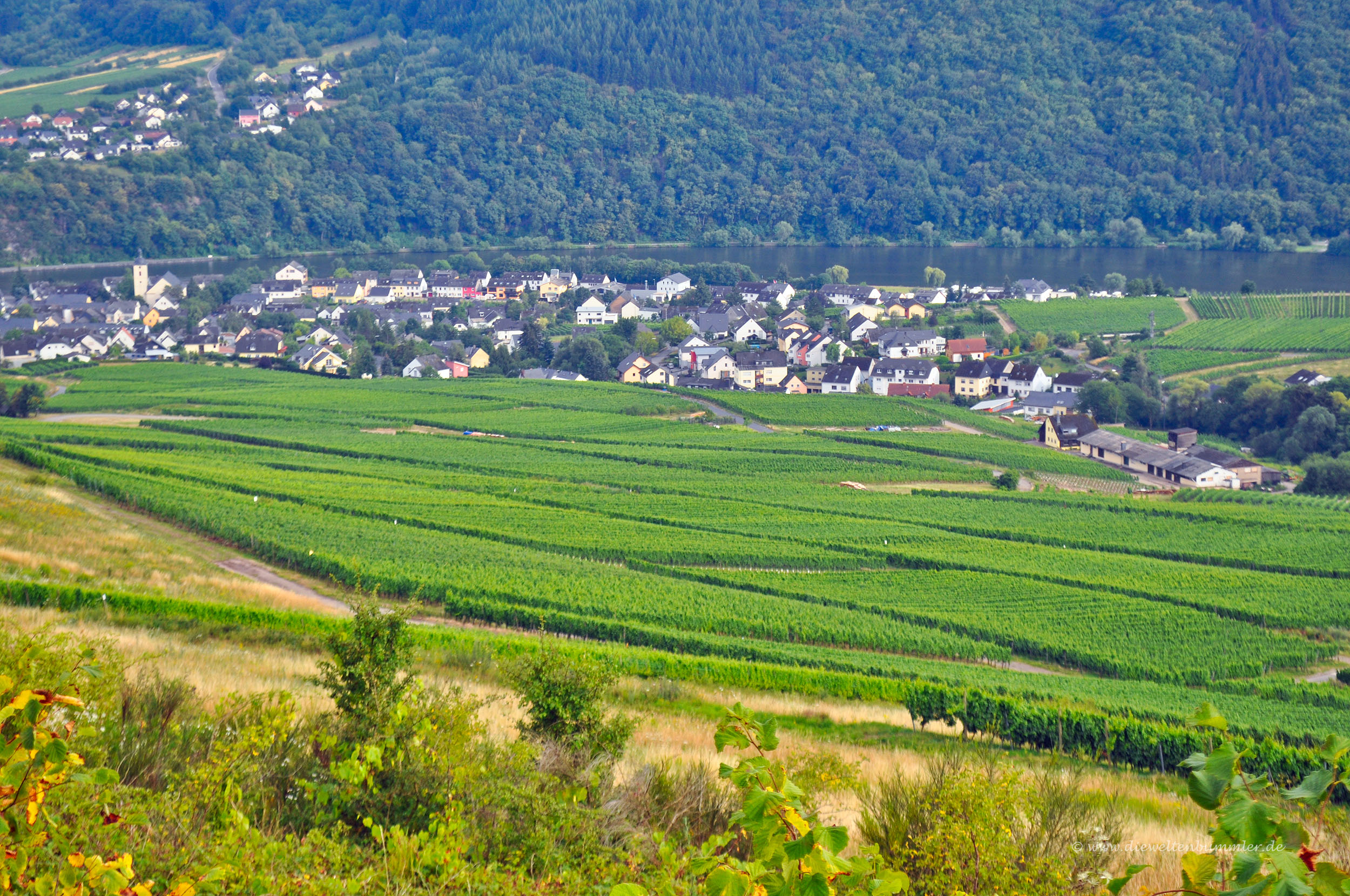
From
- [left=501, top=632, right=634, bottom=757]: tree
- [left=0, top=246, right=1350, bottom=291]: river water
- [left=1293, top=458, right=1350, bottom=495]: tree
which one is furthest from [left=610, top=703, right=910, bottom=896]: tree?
[left=0, top=246, right=1350, bottom=291]: river water

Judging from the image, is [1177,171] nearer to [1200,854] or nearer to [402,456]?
[402,456]

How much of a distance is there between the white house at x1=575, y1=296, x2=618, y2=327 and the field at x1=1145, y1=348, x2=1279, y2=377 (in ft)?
124

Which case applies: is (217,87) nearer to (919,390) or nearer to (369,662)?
(919,390)

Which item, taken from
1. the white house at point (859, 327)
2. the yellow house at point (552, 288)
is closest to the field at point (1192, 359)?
the white house at point (859, 327)

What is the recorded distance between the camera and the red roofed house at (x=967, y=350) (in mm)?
65188

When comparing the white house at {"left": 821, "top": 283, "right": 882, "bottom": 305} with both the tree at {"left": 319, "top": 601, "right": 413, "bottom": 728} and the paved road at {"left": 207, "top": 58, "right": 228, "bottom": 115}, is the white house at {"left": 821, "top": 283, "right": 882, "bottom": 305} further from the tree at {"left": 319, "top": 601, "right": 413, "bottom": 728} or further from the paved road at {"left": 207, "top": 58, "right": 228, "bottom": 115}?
the paved road at {"left": 207, "top": 58, "right": 228, "bottom": 115}

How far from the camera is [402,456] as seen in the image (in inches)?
1592

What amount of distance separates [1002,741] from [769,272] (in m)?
91.1

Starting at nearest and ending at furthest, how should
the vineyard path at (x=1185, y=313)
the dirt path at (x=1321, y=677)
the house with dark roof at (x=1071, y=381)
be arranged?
the dirt path at (x=1321, y=677)
the house with dark roof at (x=1071, y=381)
the vineyard path at (x=1185, y=313)

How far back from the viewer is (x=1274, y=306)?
74.8 meters

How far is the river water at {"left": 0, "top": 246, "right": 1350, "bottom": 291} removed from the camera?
91188mm

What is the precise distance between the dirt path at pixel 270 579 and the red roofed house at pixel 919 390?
133ft

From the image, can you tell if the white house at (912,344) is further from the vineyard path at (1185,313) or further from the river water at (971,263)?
the river water at (971,263)

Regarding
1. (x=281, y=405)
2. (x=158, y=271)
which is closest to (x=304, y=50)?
(x=158, y=271)
